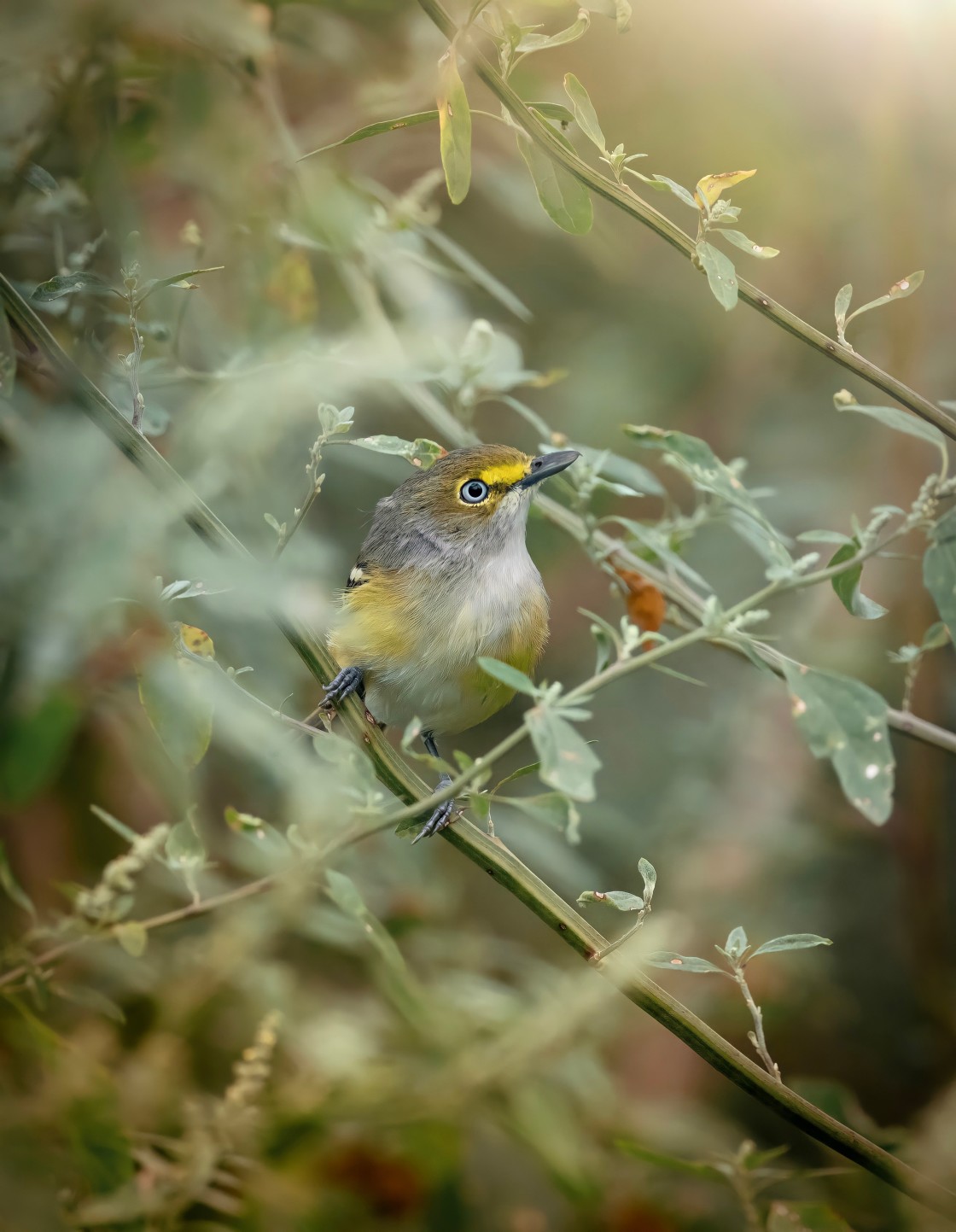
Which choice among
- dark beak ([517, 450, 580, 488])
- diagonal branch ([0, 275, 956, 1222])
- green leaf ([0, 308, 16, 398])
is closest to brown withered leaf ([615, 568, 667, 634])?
dark beak ([517, 450, 580, 488])

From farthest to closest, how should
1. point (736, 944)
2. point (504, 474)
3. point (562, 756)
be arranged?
point (504, 474) < point (736, 944) < point (562, 756)

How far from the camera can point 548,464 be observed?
1.84 meters

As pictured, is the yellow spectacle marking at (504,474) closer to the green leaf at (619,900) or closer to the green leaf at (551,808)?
the green leaf at (619,900)

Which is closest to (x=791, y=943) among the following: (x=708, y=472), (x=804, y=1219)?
(x=804, y=1219)

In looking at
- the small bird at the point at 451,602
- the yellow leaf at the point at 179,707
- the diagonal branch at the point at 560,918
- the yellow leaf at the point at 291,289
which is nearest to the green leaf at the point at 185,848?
the yellow leaf at the point at 179,707

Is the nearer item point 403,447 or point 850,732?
point 850,732

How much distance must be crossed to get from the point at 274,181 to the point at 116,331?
0.44m

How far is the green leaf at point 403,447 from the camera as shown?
1.35 meters

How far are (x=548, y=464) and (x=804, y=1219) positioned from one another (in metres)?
1.15

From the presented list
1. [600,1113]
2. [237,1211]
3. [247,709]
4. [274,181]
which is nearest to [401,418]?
[274,181]

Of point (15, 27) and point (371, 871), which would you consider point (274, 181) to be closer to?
point (15, 27)

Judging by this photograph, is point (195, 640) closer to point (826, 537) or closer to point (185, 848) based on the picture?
point (185, 848)

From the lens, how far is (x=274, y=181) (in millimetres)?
2219

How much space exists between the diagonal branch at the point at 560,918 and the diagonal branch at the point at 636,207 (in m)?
0.55
